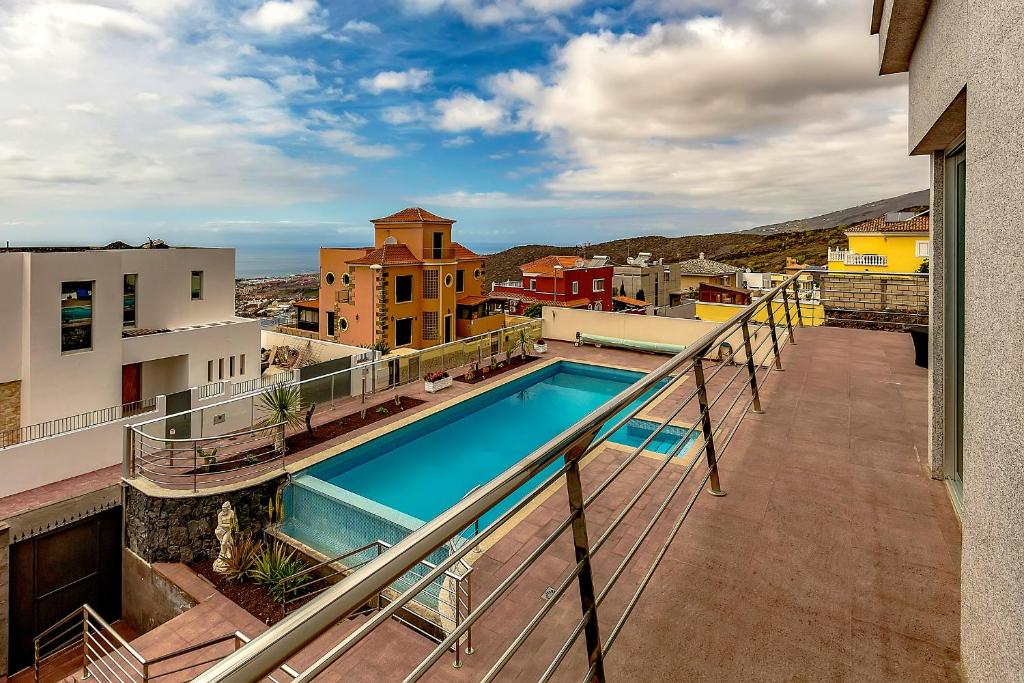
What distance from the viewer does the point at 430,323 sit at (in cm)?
2252

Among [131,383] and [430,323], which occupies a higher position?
[430,323]

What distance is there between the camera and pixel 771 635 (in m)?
1.68

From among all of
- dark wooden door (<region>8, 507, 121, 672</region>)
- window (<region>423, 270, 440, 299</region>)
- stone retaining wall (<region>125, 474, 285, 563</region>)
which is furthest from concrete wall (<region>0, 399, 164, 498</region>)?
window (<region>423, 270, 440, 299</region>)

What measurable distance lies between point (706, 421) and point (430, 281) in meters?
20.4

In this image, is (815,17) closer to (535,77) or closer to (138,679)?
(138,679)

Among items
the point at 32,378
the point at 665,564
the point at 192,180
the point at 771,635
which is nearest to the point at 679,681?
the point at 771,635

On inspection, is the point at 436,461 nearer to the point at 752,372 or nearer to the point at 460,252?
the point at 752,372

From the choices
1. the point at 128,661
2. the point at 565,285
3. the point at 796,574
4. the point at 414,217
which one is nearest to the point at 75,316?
the point at 128,661

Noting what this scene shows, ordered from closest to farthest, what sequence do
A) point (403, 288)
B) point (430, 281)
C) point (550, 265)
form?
1. point (403, 288)
2. point (430, 281)
3. point (550, 265)

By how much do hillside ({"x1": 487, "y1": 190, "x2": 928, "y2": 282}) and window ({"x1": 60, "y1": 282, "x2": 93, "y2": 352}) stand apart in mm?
45797

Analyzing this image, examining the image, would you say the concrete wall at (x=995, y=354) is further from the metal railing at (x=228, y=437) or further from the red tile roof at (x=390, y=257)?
the red tile roof at (x=390, y=257)

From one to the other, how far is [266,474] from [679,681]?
9012 millimetres

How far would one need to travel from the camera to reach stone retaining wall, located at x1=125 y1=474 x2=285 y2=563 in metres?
8.59

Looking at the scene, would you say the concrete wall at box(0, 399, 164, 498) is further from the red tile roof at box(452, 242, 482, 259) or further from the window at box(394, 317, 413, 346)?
the red tile roof at box(452, 242, 482, 259)
